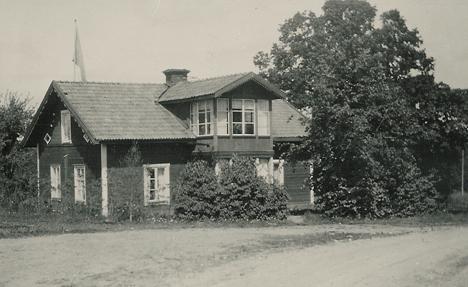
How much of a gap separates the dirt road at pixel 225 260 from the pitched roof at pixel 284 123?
13.6 m

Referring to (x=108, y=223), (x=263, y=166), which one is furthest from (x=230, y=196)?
(x=263, y=166)

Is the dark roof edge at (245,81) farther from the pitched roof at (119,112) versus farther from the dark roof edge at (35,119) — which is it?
the dark roof edge at (35,119)

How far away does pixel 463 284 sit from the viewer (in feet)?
36.8

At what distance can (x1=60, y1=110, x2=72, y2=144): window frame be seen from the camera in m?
29.6

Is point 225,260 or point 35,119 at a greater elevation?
point 35,119

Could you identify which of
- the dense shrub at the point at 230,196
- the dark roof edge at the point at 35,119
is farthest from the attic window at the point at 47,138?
the dense shrub at the point at 230,196

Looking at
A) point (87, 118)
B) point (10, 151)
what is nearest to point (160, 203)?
point (87, 118)

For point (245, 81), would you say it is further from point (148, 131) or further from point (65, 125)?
point (65, 125)

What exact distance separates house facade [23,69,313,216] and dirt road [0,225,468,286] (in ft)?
25.2

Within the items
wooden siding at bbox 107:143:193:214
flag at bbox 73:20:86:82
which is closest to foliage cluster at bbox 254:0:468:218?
wooden siding at bbox 107:143:193:214

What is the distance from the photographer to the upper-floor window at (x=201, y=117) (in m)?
28.5

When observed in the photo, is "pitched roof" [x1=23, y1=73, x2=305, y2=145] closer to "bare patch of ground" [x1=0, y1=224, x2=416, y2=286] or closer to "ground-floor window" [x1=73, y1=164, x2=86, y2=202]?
"ground-floor window" [x1=73, y1=164, x2=86, y2=202]

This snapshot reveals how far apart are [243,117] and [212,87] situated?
1942mm

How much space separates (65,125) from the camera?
30031mm
